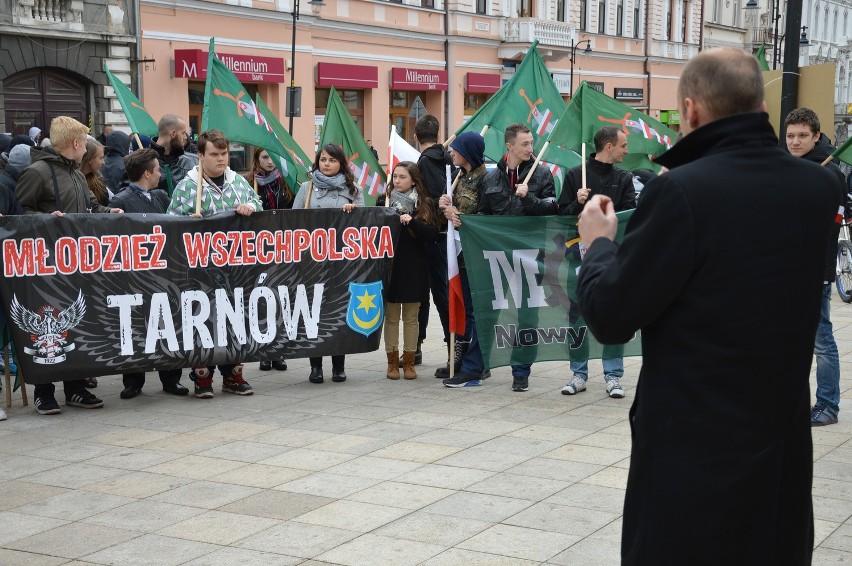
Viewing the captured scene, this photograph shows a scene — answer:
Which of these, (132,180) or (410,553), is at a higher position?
(132,180)

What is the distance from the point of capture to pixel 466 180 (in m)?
9.17

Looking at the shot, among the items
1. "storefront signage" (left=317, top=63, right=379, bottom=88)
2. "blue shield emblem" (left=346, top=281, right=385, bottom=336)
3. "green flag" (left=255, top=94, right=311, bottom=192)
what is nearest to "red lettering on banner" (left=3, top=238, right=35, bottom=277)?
"blue shield emblem" (left=346, top=281, right=385, bottom=336)

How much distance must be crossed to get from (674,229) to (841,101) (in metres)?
83.3

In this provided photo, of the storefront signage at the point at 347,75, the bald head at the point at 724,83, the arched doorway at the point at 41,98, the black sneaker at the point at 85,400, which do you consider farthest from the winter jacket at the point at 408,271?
the storefront signage at the point at 347,75

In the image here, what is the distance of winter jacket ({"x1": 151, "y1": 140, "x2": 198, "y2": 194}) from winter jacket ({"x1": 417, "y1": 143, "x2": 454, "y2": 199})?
1.98m

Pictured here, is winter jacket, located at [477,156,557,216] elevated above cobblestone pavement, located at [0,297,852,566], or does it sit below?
above

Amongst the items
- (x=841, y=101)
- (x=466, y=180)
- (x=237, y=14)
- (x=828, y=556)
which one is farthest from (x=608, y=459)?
(x=841, y=101)

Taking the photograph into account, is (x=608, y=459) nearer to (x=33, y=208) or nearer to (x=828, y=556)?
(x=828, y=556)

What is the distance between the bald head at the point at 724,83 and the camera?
274cm

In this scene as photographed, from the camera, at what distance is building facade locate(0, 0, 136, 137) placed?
2277cm

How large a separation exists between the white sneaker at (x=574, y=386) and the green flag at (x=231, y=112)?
Result: 10.6ft

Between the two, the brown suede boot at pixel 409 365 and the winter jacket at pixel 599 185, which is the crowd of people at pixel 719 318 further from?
the brown suede boot at pixel 409 365

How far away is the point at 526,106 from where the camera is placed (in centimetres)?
1001

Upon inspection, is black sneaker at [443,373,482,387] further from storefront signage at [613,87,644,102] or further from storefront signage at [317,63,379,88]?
storefront signage at [613,87,644,102]
